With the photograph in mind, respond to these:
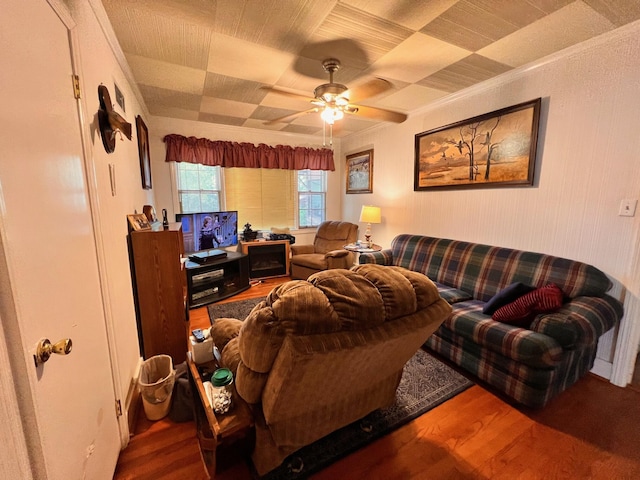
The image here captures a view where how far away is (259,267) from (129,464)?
309 centimetres

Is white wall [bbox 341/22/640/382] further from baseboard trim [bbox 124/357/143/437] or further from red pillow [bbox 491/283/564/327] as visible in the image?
baseboard trim [bbox 124/357/143/437]

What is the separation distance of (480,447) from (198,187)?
14.1 feet

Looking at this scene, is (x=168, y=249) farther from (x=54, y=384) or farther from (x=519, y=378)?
(x=519, y=378)

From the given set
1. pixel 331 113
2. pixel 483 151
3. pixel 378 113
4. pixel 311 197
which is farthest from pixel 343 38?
pixel 311 197

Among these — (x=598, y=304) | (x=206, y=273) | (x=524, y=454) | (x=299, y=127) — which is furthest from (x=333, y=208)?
(x=524, y=454)

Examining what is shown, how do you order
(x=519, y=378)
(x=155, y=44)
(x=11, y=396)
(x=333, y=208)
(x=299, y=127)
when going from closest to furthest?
(x=11, y=396)
(x=519, y=378)
(x=155, y=44)
(x=299, y=127)
(x=333, y=208)

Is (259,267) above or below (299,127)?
below

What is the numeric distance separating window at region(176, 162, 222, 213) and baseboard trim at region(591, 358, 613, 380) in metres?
4.62

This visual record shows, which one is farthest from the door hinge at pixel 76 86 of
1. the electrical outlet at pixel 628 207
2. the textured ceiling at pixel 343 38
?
the electrical outlet at pixel 628 207

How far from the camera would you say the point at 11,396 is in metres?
0.69

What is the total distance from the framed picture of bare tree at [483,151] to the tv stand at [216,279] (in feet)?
9.03

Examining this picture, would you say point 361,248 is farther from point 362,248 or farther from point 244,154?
point 244,154

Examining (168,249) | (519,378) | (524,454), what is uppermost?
(168,249)

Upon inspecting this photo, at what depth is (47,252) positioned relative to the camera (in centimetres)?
89
